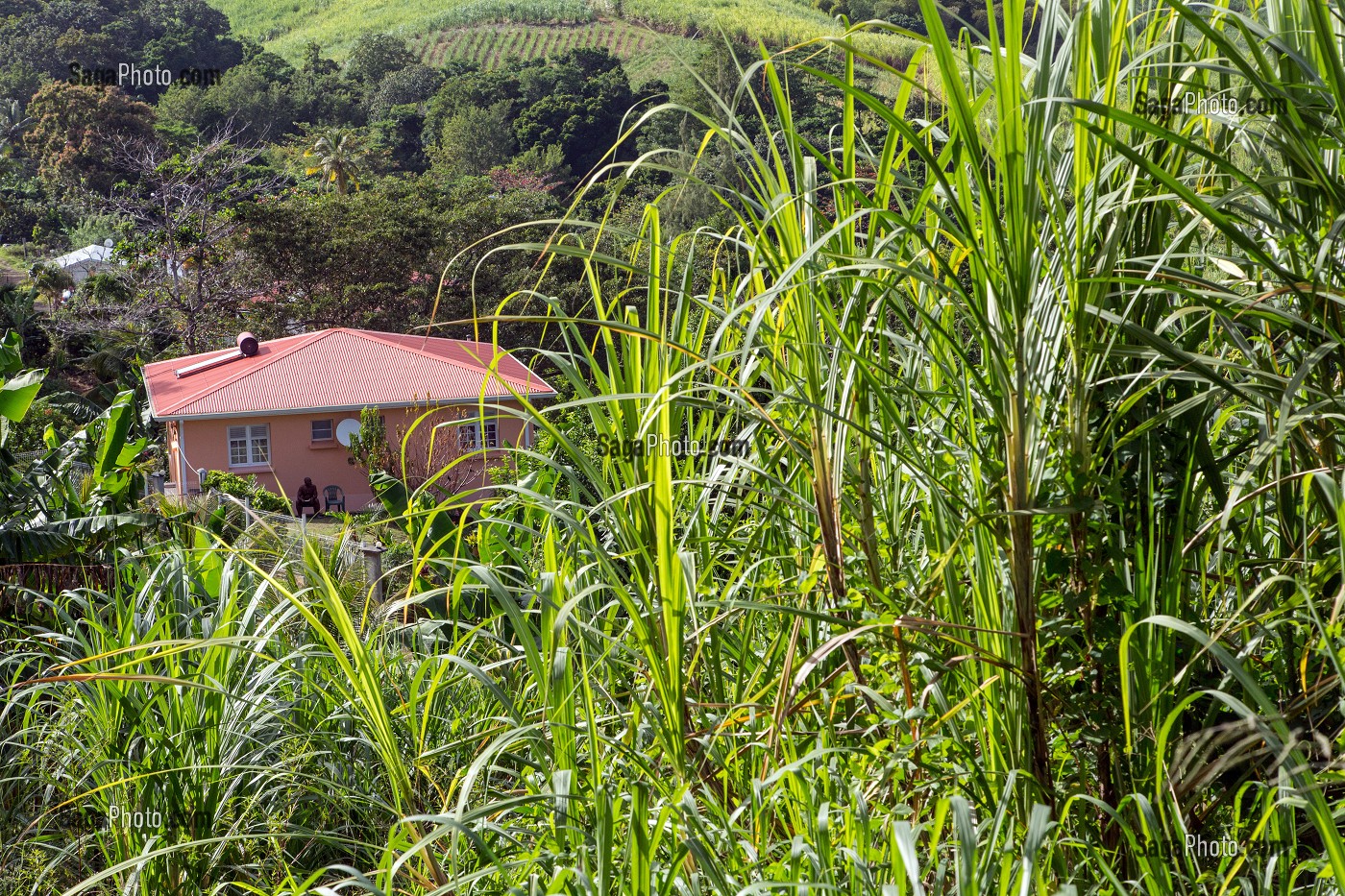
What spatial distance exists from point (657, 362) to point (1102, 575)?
76cm

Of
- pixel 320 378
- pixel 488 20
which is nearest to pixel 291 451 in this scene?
pixel 320 378

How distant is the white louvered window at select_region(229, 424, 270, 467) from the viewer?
1955cm

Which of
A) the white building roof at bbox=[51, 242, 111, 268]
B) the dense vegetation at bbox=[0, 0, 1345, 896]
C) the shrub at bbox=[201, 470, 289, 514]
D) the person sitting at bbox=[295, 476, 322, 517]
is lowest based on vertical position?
the person sitting at bbox=[295, 476, 322, 517]

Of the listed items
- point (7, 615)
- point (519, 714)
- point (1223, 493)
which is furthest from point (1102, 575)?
point (7, 615)

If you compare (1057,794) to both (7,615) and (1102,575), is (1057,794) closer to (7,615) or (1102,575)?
(1102,575)

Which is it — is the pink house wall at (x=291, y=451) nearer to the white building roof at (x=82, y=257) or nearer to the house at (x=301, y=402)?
the house at (x=301, y=402)

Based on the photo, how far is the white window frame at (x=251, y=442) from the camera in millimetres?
19531

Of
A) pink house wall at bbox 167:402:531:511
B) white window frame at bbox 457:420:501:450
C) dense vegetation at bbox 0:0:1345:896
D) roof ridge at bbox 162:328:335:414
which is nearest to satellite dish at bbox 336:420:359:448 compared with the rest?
pink house wall at bbox 167:402:531:511

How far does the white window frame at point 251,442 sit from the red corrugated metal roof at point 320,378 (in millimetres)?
837

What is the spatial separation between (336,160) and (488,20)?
143 feet
